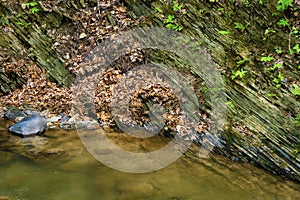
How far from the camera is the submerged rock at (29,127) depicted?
689 centimetres

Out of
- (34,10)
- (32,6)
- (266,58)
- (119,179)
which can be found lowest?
(119,179)

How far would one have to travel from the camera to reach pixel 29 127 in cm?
699

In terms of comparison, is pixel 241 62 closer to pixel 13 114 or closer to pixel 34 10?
pixel 13 114

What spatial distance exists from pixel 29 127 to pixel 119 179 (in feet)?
10.4

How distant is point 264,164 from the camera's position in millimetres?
5621

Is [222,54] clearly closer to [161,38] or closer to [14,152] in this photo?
[161,38]

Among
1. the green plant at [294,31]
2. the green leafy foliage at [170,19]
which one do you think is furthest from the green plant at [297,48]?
the green leafy foliage at [170,19]

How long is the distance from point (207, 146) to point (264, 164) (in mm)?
1204

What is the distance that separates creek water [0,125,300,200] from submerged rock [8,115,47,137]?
69 cm

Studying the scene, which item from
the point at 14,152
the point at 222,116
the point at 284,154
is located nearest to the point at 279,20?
the point at 222,116

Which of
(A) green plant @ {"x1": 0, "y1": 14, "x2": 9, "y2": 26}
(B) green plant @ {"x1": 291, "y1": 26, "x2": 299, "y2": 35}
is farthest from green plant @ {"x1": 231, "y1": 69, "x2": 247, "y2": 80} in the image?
(A) green plant @ {"x1": 0, "y1": 14, "x2": 9, "y2": 26}

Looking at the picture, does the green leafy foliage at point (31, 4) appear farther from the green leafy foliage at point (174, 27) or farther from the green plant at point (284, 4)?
the green plant at point (284, 4)

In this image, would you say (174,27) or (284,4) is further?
(174,27)

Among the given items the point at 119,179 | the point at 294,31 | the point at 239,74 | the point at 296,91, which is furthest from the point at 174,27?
the point at 119,179
